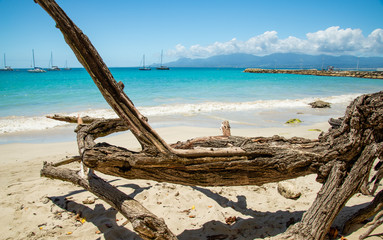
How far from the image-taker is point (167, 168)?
2.65 m

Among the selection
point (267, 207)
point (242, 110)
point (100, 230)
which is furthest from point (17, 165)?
point (242, 110)

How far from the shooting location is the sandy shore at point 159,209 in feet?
10.7

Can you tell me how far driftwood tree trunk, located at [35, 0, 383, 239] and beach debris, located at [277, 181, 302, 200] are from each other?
138 cm

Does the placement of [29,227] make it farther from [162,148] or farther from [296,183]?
[296,183]

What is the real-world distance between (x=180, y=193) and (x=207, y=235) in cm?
114

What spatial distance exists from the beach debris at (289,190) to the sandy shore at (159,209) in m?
0.08

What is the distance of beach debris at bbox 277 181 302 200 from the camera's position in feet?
13.2

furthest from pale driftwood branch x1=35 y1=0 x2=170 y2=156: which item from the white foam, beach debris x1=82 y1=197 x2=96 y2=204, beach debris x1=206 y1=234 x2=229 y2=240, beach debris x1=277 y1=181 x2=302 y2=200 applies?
the white foam

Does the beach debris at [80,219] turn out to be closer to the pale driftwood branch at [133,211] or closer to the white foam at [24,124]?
the pale driftwood branch at [133,211]

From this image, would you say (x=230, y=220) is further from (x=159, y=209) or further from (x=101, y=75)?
(x=101, y=75)

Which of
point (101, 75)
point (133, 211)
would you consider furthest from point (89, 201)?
point (101, 75)

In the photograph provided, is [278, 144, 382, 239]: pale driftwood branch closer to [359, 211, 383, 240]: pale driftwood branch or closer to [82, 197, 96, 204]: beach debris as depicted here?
[359, 211, 383, 240]: pale driftwood branch

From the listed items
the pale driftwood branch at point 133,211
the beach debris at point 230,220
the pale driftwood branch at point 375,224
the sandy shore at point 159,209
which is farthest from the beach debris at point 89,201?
the pale driftwood branch at point 375,224

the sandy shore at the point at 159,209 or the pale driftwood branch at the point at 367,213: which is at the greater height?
the pale driftwood branch at the point at 367,213
